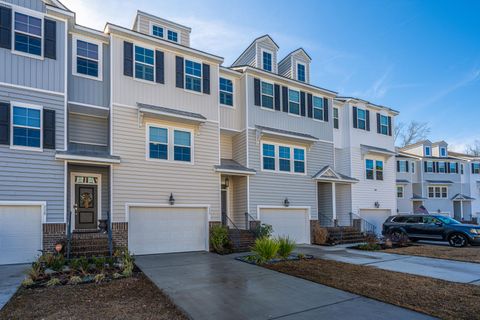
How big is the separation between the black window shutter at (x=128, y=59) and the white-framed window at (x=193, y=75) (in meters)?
2.41

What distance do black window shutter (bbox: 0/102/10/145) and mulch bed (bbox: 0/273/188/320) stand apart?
540cm

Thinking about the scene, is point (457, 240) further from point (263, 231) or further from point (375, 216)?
point (263, 231)

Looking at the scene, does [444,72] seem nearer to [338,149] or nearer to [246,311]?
[338,149]

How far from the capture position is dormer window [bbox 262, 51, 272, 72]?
18203 millimetres

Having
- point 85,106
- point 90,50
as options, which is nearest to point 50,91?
point 85,106

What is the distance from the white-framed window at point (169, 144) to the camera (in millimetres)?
13297

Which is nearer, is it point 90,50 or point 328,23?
point 90,50

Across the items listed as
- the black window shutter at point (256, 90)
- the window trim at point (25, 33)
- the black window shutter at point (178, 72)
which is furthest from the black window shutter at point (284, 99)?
the window trim at point (25, 33)

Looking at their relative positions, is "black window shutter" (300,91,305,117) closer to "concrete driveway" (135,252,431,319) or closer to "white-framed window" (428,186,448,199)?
"concrete driveway" (135,252,431,319)

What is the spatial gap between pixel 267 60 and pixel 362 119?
8005mm

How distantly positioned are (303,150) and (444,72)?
1254 cm

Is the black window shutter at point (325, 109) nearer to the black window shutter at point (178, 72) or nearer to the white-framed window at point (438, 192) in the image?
the black window shutter at point (178, 72)

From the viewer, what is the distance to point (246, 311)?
19.5 ft

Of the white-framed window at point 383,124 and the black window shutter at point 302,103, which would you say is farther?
the white-framed window at point 383,124
